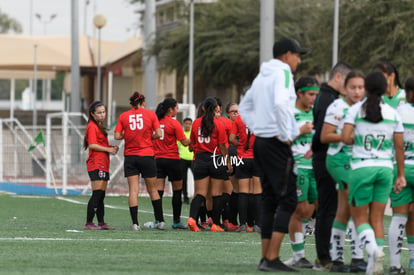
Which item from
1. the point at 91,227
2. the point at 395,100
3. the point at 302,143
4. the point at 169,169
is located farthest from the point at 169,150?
the point at 395,100

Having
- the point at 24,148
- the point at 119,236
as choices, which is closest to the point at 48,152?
the point at 24,148

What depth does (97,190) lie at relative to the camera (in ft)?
53.0

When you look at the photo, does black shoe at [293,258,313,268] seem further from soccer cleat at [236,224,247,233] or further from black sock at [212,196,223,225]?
black sock at [212,196,223,225]

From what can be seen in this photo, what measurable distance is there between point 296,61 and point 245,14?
40.5m

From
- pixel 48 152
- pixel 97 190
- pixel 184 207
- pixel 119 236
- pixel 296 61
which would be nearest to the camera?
pixel 296 61

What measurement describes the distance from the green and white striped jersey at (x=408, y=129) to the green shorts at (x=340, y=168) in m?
0.77

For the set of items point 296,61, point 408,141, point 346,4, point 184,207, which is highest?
point 346,4

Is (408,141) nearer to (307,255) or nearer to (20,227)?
(307,255)

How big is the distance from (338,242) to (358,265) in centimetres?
30

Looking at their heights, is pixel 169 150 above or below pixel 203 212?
above

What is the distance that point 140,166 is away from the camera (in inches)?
625

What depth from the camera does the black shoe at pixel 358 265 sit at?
33.2ft

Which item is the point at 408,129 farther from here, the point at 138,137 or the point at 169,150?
the point at 169,150

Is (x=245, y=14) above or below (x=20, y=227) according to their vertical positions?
above
